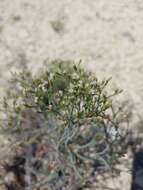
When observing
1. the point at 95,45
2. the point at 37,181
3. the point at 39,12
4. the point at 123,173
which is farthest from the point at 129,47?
the point at 37,181

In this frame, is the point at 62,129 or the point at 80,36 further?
the point at 80,36

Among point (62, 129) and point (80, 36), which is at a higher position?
point (80, 36)

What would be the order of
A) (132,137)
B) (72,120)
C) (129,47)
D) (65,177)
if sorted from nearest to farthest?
(72,120), (65,177), (132,137), (129,47)

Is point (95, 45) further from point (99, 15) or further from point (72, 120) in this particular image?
point (72, 120)

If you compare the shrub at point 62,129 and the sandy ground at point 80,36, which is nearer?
the shrub at point 62,129

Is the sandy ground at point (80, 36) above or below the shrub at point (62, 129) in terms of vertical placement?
above
